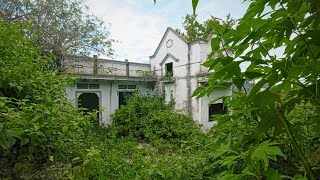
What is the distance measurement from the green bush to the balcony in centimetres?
133

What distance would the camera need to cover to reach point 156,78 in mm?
12977

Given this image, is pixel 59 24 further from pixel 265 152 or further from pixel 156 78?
pixel 265 152

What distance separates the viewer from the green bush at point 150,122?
391 inches

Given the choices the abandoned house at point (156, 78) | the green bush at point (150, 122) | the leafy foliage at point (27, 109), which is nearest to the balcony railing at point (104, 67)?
the abandoned house at point (156, 78)

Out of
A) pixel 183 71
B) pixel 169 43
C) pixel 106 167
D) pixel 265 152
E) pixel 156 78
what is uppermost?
pixel 169 43

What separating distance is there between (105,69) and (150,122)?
3383mm

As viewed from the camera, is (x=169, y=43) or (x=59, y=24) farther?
(x=169, y=43)

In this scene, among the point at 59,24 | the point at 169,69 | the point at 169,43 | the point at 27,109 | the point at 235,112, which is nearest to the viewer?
the point at 235,112

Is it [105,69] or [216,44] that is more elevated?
[105,69]

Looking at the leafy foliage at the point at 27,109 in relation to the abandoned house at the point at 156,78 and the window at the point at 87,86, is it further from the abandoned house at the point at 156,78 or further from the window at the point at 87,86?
the window at the point at 87,86

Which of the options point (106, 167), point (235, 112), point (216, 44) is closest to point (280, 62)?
point (216, 44)

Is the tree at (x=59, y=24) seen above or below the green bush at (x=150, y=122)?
above

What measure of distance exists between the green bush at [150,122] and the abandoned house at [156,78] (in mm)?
712

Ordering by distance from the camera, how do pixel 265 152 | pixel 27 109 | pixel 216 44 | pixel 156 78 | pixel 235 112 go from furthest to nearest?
pixel 156 78, pixel 27 109, pixel 235 112, pixel 216 44, pixel 265 152
